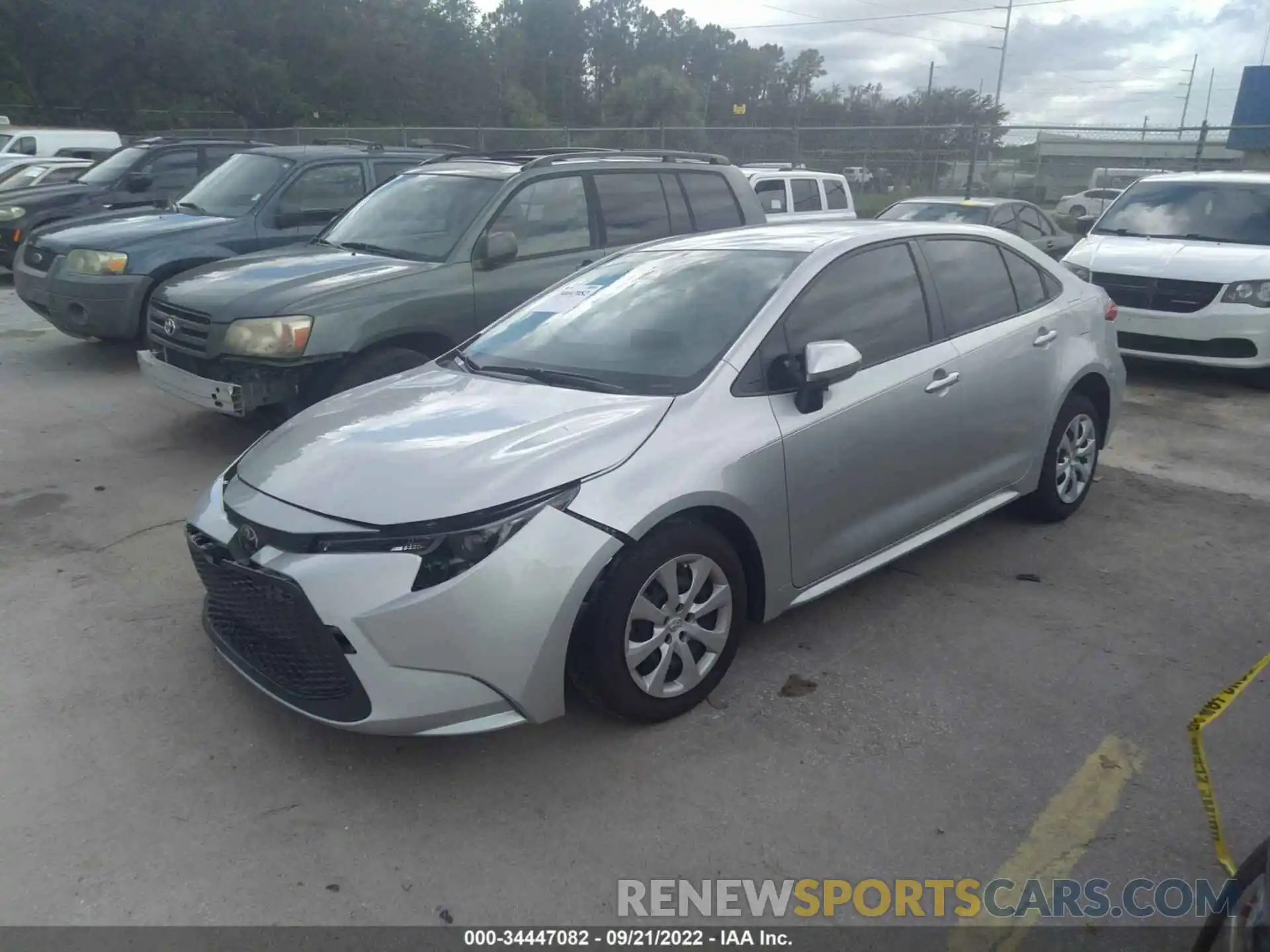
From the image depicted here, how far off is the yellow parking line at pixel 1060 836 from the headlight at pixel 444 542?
1.67m

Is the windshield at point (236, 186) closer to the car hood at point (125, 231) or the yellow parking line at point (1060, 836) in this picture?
the car hood at point (125, 231)

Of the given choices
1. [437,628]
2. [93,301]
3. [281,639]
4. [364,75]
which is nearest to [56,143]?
[93,301]

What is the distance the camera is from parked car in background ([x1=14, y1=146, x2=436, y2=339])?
27.1 ft

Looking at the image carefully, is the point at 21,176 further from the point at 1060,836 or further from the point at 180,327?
the point at 1060,836

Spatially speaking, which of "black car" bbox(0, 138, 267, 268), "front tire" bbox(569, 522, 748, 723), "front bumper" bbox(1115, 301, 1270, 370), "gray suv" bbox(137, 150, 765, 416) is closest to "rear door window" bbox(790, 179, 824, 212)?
"front bumper" bbox(1115, 301, 1270, 370)

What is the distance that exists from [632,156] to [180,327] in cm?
333

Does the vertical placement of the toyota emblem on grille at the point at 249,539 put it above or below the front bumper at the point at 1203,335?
above

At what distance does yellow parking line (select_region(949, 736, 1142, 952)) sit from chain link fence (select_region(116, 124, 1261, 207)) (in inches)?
633

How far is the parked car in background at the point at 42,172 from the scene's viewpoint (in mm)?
14469

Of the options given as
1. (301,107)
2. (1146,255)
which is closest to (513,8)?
(301,107)

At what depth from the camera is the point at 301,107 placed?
47125 mm

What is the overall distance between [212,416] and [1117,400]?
6.10m

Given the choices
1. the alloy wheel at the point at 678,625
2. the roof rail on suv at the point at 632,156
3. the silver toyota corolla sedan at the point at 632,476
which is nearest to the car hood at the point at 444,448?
the silver toyota corolla sedan at the point at 632,476

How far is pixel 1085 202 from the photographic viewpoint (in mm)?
22281
